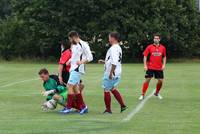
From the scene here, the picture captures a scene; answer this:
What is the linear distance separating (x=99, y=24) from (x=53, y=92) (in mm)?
39791

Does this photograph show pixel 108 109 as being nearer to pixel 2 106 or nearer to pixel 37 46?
pixel 2 106

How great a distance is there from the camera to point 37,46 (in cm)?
5606

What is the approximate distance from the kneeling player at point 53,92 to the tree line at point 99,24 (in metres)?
37.9

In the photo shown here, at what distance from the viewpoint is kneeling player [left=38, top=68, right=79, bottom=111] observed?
1454 centimetres

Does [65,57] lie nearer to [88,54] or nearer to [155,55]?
[88,54]

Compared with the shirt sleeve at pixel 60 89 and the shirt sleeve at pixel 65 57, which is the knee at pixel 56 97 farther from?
the shirt sleeve at pixel 65 57

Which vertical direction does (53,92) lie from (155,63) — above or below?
below

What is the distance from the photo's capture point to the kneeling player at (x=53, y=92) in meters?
14.5

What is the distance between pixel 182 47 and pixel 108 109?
42360 millimetres

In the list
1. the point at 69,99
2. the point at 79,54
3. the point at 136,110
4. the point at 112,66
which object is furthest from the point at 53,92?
the point at 136,110

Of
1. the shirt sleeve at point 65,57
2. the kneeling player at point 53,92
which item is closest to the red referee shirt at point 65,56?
the shirt sleeve at point 65,57

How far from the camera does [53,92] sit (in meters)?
14.6

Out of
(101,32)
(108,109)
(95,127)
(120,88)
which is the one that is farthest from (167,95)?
(101,32)

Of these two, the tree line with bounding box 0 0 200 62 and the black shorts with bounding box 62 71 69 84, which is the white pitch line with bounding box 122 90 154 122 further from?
the tree line with bounding box 0 0 200 62
